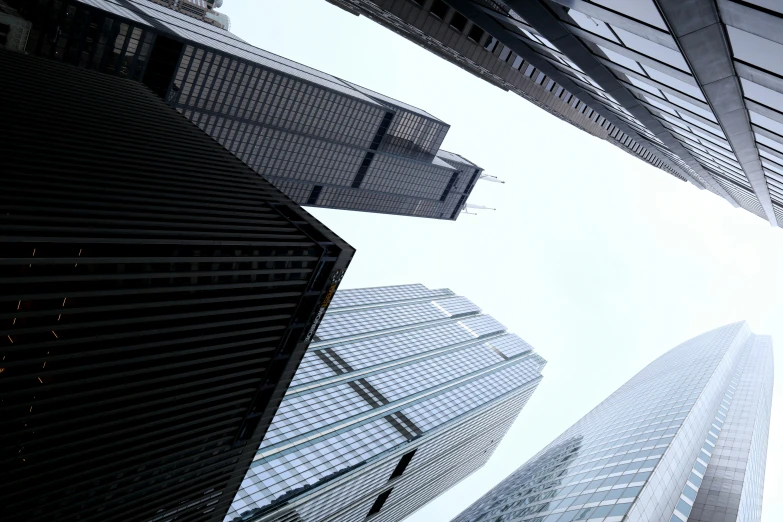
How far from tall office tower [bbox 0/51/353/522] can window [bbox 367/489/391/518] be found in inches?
4144

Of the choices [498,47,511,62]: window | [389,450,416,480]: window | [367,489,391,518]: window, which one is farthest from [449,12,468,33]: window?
[367,489,391,518]: window

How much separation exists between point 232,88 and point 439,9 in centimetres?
9733

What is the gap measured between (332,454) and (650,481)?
265 feet

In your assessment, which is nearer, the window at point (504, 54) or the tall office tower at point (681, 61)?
the tall office tower at point (681, 61)

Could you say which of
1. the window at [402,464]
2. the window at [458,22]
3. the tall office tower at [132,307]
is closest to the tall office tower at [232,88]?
the tall office tower at [132,307]

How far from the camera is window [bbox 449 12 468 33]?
232 ft

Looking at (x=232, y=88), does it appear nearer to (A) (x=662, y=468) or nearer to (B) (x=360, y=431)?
(B) (x=360, y=431)

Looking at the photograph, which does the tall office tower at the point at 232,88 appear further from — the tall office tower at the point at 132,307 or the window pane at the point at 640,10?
the window pane at the point at 640,10

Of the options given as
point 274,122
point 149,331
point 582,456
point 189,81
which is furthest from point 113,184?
point 274,122

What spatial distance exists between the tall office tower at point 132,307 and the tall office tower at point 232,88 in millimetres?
60491

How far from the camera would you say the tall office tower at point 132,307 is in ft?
104

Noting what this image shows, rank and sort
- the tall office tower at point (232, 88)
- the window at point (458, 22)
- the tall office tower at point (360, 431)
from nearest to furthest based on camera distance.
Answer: the window at point (458, 22)
the tall office tower at point (360, 431)
the tall office tower at point (232, 88)

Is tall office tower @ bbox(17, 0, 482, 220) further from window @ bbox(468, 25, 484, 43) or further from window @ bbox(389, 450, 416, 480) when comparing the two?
window @ bbox(389, 450, 416, 480)

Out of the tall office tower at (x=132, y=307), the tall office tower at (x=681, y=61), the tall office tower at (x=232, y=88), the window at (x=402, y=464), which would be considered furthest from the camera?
the window at (x=402, y=464)
